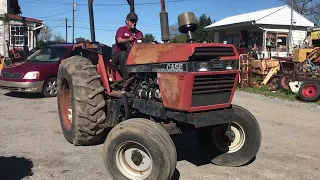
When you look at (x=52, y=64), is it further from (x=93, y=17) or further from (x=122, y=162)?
(x=122, y=162)

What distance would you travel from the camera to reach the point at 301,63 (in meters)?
14.7

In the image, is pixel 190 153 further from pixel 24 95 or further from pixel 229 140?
pixel 24 95

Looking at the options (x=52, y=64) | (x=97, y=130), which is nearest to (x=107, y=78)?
(x=97, y=130)

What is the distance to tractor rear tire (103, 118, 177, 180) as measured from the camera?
4.07 metres

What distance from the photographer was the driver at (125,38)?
18.1 feet

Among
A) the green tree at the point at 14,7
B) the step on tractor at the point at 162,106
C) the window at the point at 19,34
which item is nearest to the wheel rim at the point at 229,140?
the step on tractor at the point at 162,106

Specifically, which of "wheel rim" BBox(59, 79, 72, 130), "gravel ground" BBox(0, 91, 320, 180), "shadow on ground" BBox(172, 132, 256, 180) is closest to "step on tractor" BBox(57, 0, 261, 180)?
"shadow on ground" BBox(172, 132, 256, 180)

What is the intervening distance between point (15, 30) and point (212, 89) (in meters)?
24.4

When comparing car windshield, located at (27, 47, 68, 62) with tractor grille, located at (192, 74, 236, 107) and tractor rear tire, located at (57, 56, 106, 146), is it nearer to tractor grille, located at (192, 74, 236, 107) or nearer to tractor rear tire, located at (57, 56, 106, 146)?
tractor rear tire, located at (57, 56, 106, 146)

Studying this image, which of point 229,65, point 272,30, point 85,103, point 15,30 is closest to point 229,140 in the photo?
point 229,65

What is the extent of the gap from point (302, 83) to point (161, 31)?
9330mm

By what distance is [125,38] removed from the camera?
19.1 feet

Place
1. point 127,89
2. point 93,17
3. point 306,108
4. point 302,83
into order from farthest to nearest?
point 302,83 < point 306,108 < point 93,17 < point 127,89

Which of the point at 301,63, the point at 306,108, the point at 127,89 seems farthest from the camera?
the point at 301,63
